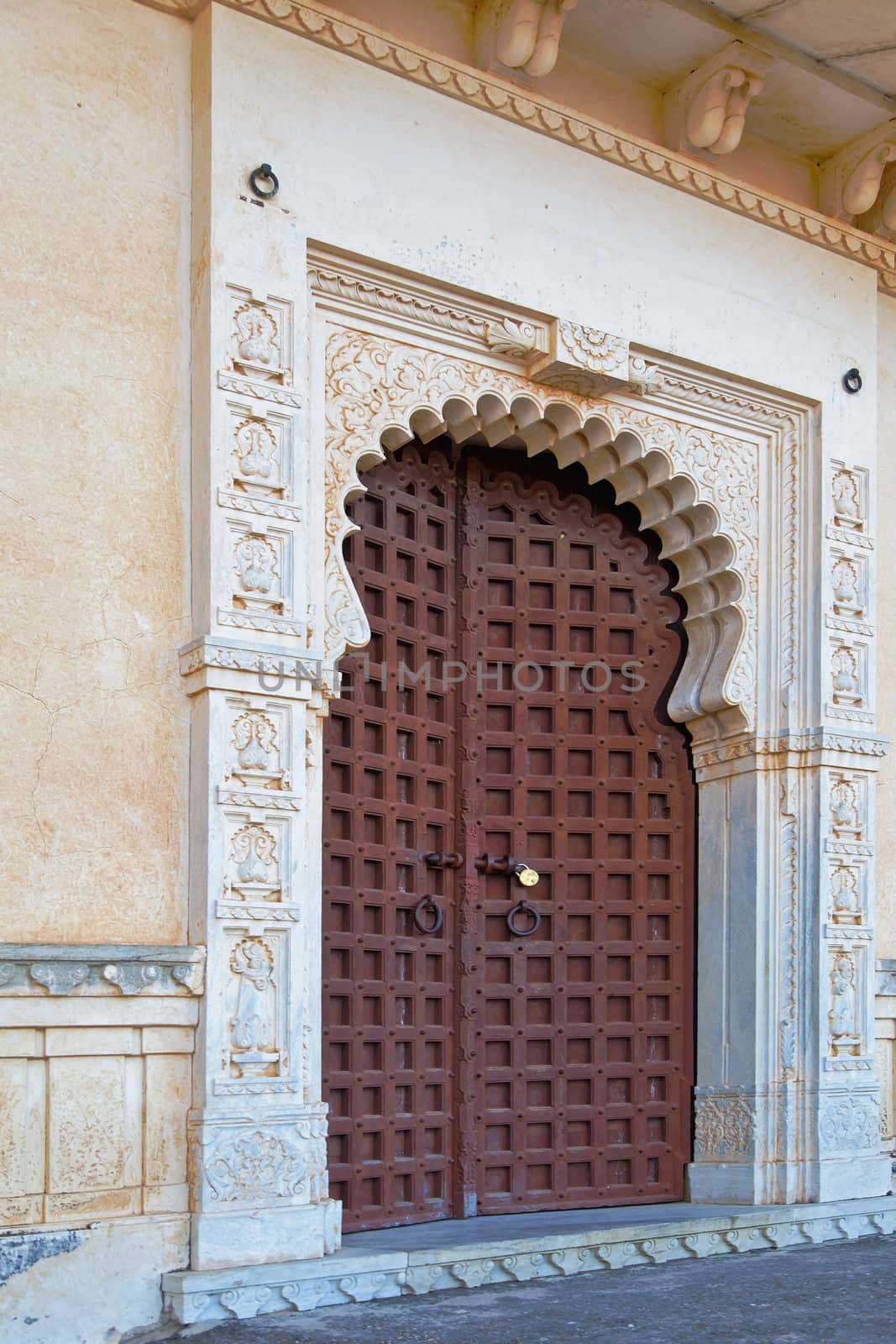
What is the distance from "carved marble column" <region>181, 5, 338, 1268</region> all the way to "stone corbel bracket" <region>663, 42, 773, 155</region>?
1.98m

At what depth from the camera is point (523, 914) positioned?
21.0 ft

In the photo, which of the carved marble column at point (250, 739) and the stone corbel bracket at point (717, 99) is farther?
the stone corbel bracket at point (717, 99)

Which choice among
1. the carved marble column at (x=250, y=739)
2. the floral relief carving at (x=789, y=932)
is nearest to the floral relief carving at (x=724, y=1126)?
the floral relief carving at (x=789, y=932)

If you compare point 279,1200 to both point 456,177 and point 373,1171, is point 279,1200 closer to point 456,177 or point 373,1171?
point 373,1171

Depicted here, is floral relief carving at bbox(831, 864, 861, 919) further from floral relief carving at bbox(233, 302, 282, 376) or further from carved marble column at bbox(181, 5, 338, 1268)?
floral relief carving at bbox(233, 302, 282, 376)

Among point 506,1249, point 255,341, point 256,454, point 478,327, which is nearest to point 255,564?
point 256,454

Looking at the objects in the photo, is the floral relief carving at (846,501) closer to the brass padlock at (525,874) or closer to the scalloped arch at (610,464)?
the scalloped arch at (610,464)

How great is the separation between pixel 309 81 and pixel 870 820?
363 centimetres

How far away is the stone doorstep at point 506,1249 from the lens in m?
4.71

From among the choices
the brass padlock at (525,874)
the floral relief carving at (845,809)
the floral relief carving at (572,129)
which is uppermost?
the floral relief carving at (572,129)

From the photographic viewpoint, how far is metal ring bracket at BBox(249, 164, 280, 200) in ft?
17.5

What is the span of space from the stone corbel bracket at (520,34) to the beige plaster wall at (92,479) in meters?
1.30

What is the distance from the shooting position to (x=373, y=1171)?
580 centimetres

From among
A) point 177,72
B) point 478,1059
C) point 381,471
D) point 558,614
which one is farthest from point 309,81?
point 478,1059
